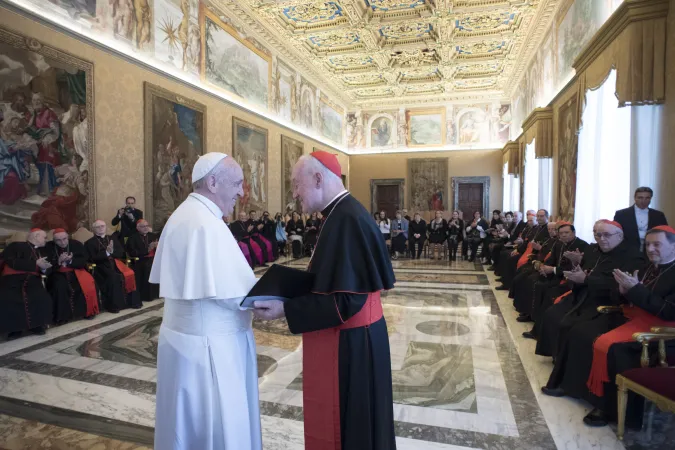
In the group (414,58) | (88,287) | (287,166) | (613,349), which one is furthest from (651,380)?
(414,58)

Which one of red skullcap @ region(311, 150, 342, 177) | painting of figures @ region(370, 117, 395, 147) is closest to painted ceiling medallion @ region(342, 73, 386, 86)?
painting of figures @ region(370, 117, 395, 147)

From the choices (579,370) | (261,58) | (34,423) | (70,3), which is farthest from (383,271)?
(261,58)

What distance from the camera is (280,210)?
47.2 ft

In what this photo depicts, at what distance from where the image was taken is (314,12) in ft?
37.8

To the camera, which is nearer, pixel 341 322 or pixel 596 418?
pixel 341 322

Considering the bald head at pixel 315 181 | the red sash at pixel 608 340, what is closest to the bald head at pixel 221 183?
the bald head at pixel 315 181

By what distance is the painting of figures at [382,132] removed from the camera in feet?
71.4

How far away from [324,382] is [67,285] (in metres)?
5.55

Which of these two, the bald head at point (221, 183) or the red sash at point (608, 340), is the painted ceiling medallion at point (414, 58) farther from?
the bald head at point (221, 183)

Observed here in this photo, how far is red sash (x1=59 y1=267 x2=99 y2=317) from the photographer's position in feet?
20.1

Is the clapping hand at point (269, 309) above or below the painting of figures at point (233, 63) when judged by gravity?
below

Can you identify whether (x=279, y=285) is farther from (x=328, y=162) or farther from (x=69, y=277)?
(x=69, y=277)

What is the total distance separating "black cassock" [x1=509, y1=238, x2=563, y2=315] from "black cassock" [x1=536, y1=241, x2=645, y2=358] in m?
1.47

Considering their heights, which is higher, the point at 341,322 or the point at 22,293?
the point at 341,322
